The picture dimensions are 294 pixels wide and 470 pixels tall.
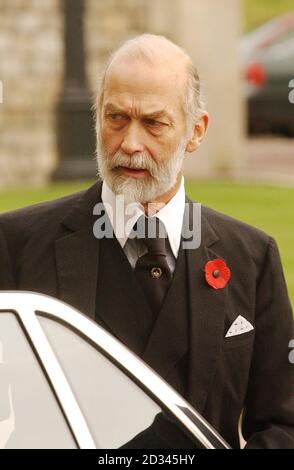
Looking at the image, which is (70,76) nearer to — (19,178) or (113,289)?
(19,178)

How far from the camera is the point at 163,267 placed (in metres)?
3.25

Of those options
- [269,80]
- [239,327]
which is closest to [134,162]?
[239,327]

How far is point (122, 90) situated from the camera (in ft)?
10.4

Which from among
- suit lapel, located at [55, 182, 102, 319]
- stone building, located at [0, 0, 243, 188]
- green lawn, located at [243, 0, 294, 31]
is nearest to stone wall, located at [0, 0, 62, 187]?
stone building, located at [0, 0, 243, 188]

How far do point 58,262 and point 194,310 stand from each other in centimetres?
29

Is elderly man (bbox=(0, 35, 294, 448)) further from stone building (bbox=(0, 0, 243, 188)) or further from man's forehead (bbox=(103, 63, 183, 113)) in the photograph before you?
stone building (bbox=(0, 0, 243, 188))

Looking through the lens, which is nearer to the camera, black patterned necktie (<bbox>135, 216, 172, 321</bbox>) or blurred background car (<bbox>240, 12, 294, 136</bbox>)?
black patterned necktie (<bbox>135, 216, 172, 321</bbox>)

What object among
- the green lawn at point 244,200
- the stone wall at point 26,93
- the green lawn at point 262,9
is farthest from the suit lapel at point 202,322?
the green lawn at point 262,9

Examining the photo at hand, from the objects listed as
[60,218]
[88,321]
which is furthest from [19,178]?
[88,321]

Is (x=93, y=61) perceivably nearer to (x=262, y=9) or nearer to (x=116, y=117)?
(x=116, y=117)

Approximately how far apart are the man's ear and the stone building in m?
10.8

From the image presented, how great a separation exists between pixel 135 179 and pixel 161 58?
0.84ft

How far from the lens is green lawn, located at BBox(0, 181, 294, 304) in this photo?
1086 cm
